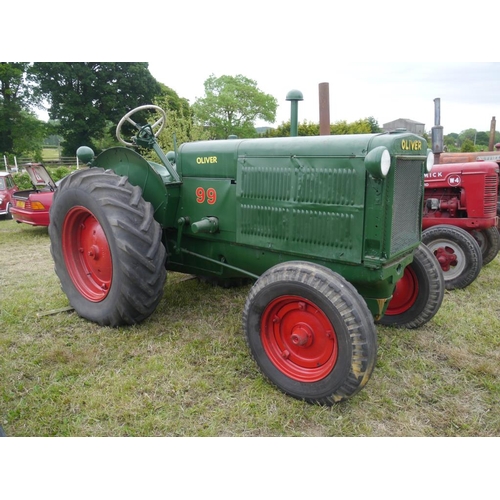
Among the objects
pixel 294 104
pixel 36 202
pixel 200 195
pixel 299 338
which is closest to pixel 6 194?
pixel 36 202

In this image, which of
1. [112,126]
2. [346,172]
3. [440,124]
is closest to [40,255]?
[346,172]

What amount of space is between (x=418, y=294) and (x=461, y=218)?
90.3 inches

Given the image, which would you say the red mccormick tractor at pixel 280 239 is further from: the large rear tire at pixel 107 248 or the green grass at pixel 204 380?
the green grass at pixel 204 380

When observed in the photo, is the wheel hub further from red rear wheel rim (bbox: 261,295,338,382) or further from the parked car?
the parked car

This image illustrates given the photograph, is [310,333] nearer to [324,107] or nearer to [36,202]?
[324,107]

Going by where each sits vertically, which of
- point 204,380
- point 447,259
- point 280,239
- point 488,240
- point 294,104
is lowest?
point 204,380

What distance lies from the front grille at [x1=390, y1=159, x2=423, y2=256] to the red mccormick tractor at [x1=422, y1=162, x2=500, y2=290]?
191 centimetres

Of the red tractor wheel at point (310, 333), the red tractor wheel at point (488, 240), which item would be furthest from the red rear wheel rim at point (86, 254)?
the red tractor wheel at point (488, 240)

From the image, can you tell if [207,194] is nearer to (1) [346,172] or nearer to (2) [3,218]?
(1) [346,172]

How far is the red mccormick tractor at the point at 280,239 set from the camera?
→ 254 cm

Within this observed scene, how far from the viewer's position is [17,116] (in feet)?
51.7

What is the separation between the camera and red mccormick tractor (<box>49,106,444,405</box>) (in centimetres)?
254

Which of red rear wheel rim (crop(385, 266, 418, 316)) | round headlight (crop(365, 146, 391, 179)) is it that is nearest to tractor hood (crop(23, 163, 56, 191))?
red rear wheel rim (crop(385, 266, 418, 316))

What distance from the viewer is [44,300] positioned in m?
4.28
